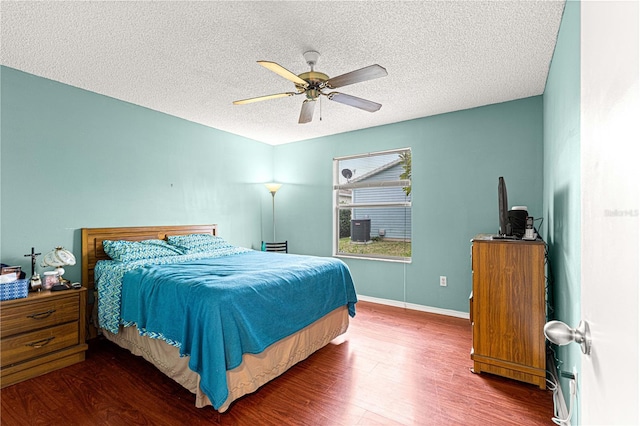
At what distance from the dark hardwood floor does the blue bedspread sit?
0.36m

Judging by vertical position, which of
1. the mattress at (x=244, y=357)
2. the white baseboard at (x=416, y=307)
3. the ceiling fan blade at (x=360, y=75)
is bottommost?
the white baseboard at (x=416, y=307)

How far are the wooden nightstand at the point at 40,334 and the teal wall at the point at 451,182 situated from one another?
3.24 meters

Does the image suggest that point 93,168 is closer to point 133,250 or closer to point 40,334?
point 133,250

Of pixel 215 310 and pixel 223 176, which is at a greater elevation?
pixel 223 176

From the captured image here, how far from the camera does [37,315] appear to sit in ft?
8.05

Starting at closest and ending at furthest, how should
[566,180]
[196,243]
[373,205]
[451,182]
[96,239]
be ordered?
1. [566,180]
2. [96,239]
3. [196,243]
4. [451,182]
5. [373,205]

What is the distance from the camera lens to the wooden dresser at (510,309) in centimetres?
226

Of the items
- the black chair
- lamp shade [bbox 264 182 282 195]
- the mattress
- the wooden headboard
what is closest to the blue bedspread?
the mattress

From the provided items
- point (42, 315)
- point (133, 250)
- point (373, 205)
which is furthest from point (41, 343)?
point (373, 205)

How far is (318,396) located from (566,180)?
84.8 inches

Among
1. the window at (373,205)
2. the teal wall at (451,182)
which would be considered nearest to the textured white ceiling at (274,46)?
the teal wall at (451,182)

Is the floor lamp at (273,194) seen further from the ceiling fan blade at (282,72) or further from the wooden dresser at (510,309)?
the wooden dresser at (510,309)

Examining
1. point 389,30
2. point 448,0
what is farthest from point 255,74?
point 448,0

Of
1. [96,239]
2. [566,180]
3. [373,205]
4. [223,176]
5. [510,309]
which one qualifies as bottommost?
[510,309]
